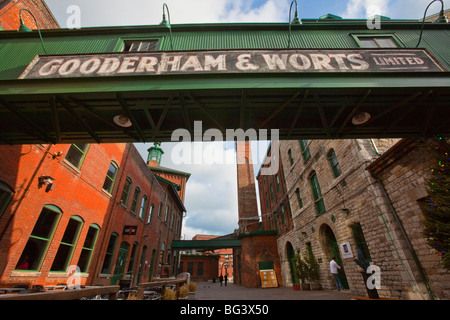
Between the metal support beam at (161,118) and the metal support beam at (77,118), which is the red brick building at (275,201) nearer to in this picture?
the metal support beam at (161,118)

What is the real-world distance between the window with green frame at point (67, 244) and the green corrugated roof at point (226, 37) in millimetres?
6499

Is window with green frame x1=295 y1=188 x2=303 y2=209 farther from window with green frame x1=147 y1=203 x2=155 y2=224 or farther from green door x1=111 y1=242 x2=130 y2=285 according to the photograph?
green door x1=111 y1=242 x2=130 y2=285

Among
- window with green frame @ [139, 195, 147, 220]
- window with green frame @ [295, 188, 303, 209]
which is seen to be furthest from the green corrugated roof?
window with green frame @ [139, 195, 147, 220]

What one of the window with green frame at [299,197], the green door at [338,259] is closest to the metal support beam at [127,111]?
the green door at [338,259]

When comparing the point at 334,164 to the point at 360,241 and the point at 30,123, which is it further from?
the point at 30,123

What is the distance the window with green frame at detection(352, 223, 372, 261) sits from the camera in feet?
27.9

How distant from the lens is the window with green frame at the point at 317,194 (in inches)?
463

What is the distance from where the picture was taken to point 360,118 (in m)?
5.71

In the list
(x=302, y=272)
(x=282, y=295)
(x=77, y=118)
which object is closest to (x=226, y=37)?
(x=77, y=118)

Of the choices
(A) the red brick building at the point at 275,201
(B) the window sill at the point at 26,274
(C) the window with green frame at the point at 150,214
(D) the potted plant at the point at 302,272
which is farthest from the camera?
(A) the red brick building at the point at 275,201

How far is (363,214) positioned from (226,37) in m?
8.62

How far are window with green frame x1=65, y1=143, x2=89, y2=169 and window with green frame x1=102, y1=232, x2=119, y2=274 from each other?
465 cm

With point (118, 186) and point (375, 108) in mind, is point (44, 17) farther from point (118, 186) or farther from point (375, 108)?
point (375, 108)

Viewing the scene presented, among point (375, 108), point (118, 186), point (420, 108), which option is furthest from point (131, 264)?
point (420, 108)
